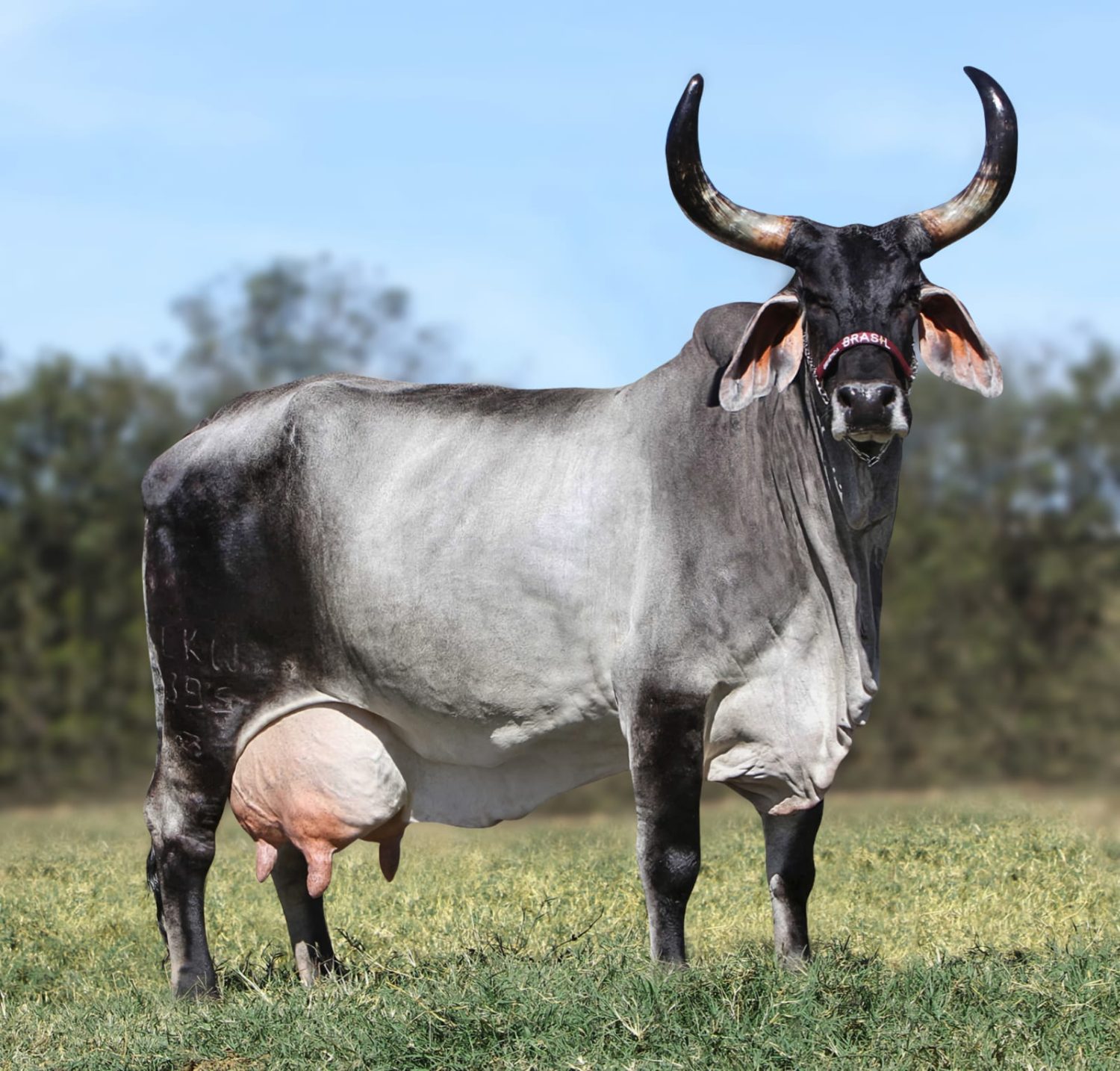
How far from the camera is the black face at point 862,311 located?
172 inches

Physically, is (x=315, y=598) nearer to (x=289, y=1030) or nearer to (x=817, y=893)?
(x=289, y=1030)

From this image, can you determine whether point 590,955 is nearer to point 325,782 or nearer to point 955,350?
point 325,782

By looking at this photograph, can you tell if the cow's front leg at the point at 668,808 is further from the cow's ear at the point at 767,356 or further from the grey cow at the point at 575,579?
the cow's ear at the point at 767,356

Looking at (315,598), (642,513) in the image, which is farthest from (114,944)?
(642,513)

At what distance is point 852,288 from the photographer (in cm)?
460

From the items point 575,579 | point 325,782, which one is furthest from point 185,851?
point 575,579

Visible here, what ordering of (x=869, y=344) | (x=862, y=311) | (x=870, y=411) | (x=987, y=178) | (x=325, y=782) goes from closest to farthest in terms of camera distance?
(x=870, y=411) < (x=869, y=344) < (x=862, y=311) < (x=987, y=178) < (x=325, y=782)

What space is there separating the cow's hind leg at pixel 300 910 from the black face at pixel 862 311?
243cm

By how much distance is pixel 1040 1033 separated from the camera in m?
A: 4.07

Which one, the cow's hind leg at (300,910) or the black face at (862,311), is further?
the cow's hind leg at (300,910)

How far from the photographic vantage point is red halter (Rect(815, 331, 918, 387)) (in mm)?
4457

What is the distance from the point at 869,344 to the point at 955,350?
51 centimetres

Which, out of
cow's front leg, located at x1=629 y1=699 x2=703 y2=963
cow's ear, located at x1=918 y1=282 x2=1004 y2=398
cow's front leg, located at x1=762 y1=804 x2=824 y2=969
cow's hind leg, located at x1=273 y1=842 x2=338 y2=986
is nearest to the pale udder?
cow's hind leg, located at x1=273 y1=842 x2=338 y2=986

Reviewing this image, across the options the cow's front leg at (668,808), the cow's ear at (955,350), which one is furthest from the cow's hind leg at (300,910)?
the cow's ear at (955,350)
